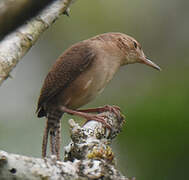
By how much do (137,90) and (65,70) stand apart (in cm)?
69

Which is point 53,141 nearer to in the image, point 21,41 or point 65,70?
point 65,70

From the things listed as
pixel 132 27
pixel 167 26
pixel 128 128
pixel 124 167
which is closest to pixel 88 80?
pixel 128 128

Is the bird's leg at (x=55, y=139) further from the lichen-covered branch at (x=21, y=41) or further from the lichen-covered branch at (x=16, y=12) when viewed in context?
the lichen-covered branch at (x=16, y=12)

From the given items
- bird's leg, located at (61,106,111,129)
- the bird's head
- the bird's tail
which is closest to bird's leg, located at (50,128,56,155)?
the bird's tail

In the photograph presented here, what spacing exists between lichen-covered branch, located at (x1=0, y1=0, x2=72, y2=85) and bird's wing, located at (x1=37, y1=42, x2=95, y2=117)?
1.14 meters

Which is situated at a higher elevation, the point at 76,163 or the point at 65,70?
the point at 76,163

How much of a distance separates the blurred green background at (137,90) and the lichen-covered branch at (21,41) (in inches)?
47.0

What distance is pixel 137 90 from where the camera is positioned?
13.8 feet

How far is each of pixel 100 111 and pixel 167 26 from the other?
3.02 m

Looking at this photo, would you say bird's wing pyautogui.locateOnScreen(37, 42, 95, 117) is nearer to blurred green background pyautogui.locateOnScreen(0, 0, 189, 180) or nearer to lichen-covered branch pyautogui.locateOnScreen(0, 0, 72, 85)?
blurred green background pyautogui.locateOnScreen(0, 0, 189, 180)

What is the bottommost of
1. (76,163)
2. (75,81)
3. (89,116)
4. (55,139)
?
(55,139)

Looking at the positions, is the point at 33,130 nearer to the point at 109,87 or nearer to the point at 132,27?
the point at 109,87

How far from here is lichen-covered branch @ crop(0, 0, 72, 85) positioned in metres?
2.43

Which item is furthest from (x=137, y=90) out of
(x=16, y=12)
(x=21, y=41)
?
(x=16, y=12)
